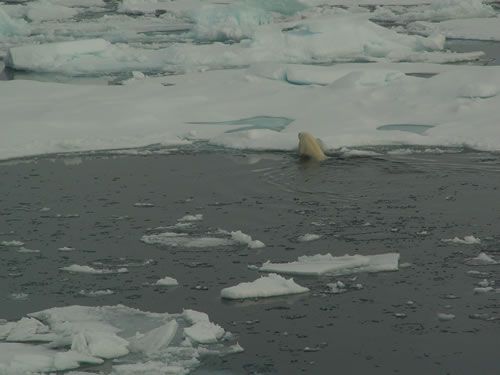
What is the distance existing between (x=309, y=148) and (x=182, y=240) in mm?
2665

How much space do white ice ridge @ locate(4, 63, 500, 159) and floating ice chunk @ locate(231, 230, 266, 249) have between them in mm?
2906

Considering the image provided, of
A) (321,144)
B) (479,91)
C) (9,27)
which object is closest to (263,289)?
(321,144)

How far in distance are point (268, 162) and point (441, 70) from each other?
20.6 ft

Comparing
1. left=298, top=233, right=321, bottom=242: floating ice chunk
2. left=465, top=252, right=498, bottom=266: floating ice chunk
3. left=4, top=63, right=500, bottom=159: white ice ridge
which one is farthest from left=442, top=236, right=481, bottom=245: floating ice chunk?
left=4, top=63, right=500, bottom=159: white ice ridge

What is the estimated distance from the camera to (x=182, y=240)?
334 inches

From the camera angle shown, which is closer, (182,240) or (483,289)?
(483,289)

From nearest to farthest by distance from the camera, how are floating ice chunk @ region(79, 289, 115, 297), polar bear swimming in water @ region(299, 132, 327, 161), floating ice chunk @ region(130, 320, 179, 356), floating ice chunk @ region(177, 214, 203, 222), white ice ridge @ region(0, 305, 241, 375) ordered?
white ice ridge @ region(0, 305, 241, 375) → floating ice chunk @ region(130, 320, 179, 356) → floating ice chunk @ region(79, 289, 115, 297) → floating ice chunk @ region(177, 214, 203, 222) → polar bear swimming in water @ region(299, 132, 327, 161)

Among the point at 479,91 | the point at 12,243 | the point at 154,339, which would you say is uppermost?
the point at 479,91

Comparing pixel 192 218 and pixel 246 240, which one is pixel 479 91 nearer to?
pixel 192 218

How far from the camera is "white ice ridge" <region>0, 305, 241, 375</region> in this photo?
237 inches

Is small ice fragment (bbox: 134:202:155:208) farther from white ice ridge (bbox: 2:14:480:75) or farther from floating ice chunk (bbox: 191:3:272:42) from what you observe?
floating ice chunk (bbox: 191:3:272:42)

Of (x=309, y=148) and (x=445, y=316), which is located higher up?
(x=309, y=148)

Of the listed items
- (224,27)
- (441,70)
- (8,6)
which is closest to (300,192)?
(441,70)

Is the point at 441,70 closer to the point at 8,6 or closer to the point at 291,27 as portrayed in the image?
the point at 291,27
